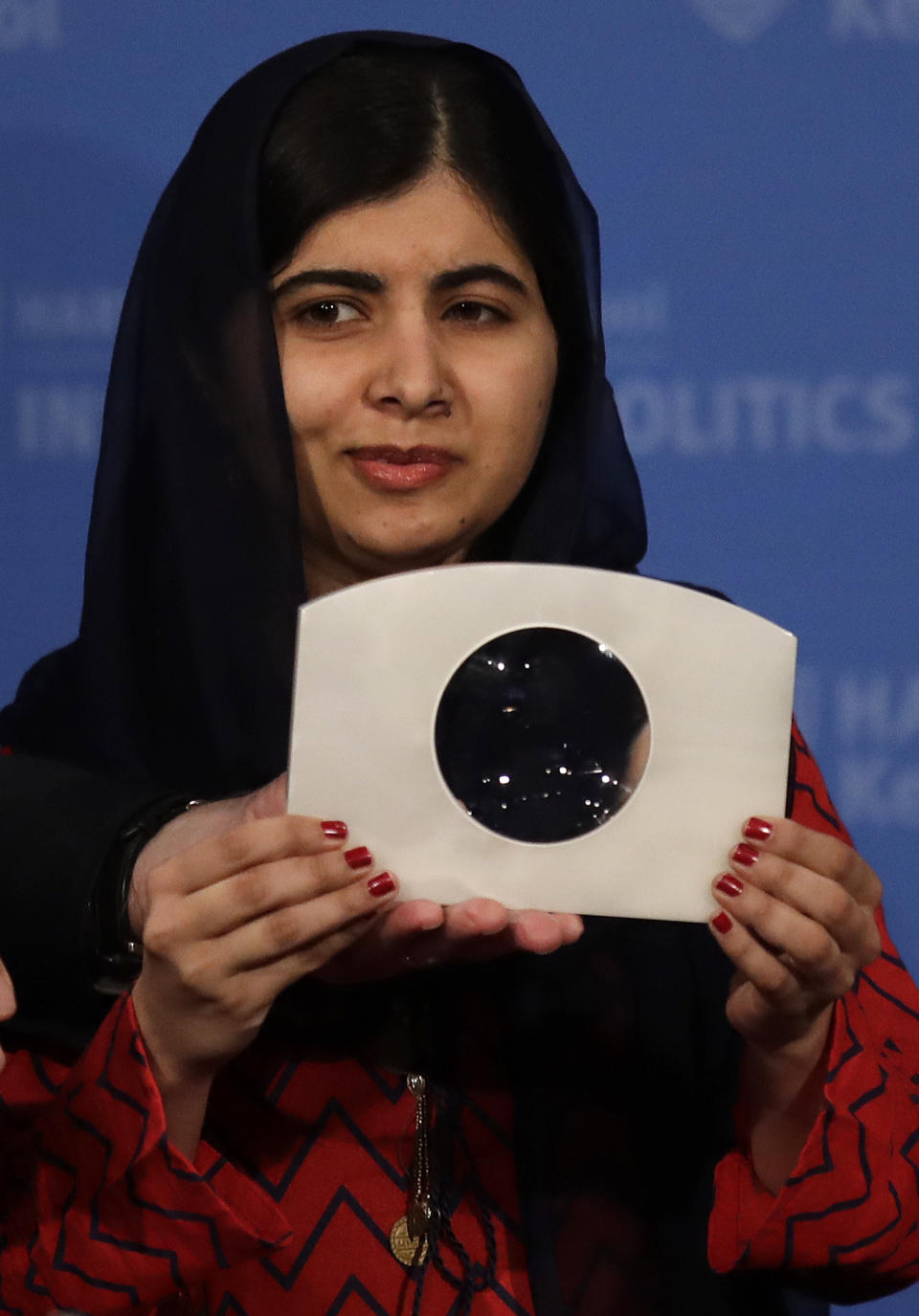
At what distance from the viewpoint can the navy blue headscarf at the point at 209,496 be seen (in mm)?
805

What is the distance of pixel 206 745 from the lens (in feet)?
2.71

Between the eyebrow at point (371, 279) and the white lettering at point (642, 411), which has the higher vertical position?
the eyebrow at point (371, 279)

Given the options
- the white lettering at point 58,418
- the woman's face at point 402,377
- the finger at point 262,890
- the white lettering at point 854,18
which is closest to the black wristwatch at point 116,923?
the finger at point 262,890

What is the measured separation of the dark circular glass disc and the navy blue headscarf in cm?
20

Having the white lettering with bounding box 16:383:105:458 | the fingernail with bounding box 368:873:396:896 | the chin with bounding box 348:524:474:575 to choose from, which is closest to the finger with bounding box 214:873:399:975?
the fingernail with bounding box 368:873:396:896

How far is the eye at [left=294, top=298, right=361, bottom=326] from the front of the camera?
0.82m

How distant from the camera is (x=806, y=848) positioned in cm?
62

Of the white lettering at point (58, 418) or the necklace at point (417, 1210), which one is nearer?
the necklace at point (417, 1210)

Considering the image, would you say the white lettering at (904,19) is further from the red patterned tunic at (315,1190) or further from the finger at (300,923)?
the finger at (300,923)

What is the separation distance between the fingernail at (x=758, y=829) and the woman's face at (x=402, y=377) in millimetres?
274

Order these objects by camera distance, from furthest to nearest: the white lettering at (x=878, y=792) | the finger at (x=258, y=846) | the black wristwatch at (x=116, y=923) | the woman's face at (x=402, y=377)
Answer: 1. the white lettering at (x=878, y=792)
2. the woman's face at (x=402, y=377)
3. the black wristwatch at (x=116, y=923)
4. the finger at (x=258, y=846)

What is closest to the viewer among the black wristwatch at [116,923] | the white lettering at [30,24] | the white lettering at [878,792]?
the black wristwatch at [116,923]

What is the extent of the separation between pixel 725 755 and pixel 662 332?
67 cm

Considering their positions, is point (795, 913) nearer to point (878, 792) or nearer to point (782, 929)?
point (782, 929)
